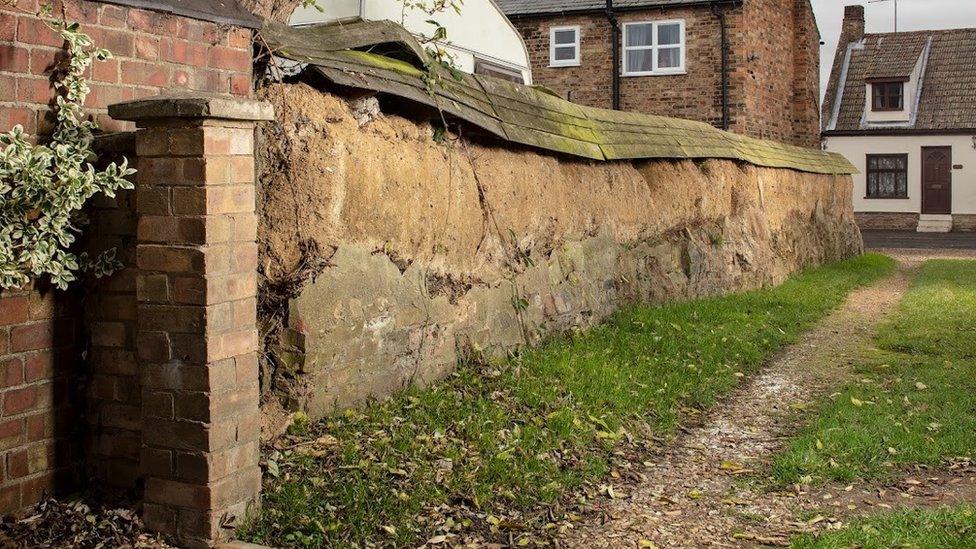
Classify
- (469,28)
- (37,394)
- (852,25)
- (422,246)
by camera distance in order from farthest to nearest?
(852,25) < (469,28) < (422,246) < (37,394)

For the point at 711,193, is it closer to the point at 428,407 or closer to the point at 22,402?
the point at 428,407

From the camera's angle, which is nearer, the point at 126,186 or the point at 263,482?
the point at 126,186

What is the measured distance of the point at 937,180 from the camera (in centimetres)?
3547

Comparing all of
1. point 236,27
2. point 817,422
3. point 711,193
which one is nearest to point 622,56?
point 711,193

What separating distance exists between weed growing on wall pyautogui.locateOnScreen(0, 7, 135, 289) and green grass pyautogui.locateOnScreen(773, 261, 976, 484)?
3964 mm

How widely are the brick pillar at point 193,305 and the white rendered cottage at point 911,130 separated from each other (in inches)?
1391

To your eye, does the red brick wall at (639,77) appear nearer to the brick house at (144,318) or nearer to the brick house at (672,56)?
the brick house at (672,56)

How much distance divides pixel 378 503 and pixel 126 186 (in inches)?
71.0

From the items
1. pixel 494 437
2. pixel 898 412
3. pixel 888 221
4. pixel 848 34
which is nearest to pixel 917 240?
pixel 888 221

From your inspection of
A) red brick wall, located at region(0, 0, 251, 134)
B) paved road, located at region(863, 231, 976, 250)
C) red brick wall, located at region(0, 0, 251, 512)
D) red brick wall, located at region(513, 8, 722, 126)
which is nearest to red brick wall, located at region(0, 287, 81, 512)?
red brick wall, located at region(0, 0, 251, 512)

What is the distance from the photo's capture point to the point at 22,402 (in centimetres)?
423

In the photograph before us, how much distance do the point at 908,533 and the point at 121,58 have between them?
14.0 ft

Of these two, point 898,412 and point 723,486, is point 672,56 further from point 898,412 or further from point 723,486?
point 723,486

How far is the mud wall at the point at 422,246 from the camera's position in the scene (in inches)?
208
